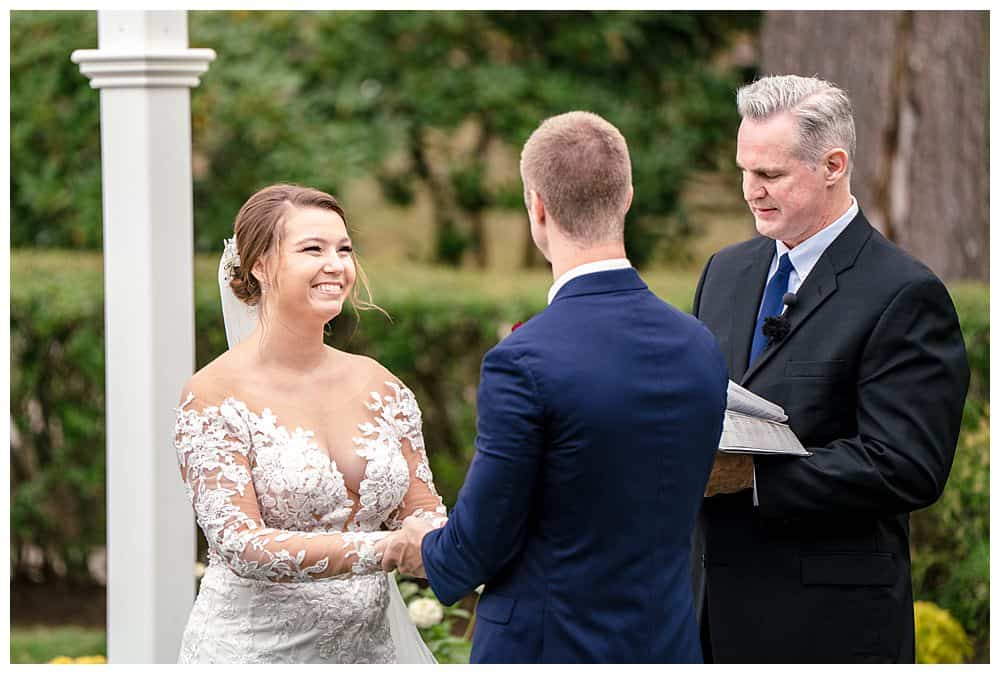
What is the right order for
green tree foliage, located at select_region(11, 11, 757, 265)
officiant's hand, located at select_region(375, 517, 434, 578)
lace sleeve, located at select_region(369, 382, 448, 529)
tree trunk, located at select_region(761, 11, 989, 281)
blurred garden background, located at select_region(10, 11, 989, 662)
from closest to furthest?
officiant's hand, located at select_region(375, 517, 434, 578) → lace sleeve, located at select_region(369, 382, 448, 529) → blurred garden background, located at select_region(10, 11, 989, 662) → tree trunk, located at select_region(761, 11, 989, 281) → green tree foliage, located at select_region(11, 11, 757, 265)

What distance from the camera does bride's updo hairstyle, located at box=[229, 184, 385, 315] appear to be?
132 inches

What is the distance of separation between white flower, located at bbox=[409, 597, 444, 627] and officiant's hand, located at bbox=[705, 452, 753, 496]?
1.82m

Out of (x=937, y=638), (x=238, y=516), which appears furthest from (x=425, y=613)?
(x=937, y=638)

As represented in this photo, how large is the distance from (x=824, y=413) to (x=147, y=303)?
218cm

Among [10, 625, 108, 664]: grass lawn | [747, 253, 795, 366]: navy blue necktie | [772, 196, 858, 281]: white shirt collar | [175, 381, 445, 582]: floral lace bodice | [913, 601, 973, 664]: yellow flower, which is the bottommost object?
[10, 625, 108, 664]: grass lawn

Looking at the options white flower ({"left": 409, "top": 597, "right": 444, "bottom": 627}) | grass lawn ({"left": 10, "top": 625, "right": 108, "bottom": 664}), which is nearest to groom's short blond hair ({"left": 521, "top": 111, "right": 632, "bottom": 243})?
white flower ({"left": 409, "top": 597, "right": 444, "bottom": 627})

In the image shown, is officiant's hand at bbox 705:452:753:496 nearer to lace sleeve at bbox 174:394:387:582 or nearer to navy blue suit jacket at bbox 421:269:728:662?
navy blue suit jacket at bbox 421:269:728:662

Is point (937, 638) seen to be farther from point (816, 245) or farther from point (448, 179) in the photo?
point (448, 179)

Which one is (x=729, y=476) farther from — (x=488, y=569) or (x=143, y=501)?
(x=143, y=501)

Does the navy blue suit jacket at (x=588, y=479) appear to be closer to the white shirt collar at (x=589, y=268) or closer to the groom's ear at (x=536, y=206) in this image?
the white shirt collar at (x=589, y=268)

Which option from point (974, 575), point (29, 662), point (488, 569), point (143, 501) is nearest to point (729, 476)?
point (488, 569)

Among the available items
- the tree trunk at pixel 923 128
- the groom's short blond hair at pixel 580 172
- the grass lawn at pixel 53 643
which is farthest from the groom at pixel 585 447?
the tree trunk at pixel 923 128

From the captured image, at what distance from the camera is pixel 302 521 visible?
3309 mm

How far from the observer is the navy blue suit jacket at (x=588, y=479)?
2.69 meters
